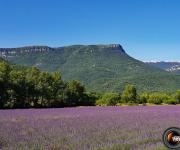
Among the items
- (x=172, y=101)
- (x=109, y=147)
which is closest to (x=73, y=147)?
(x=109, y=147)

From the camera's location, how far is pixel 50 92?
50.9m

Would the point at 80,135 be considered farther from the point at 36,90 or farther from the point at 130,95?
the point at 130,95

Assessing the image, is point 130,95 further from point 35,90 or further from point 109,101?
point 35,90

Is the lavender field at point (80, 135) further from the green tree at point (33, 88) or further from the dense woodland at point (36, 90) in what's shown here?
the green tree at point (33, 88)

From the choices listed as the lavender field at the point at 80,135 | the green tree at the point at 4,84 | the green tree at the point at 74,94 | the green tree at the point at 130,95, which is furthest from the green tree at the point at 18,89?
the lavender field at the point at 80,135

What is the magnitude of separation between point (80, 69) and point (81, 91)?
5525 inches

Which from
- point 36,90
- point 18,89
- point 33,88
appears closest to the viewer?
point 18,89

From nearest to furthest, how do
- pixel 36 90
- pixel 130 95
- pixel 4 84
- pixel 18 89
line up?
pixel 4 84 → pixel 18 89 → pixel 36 90 → pixel 130 95

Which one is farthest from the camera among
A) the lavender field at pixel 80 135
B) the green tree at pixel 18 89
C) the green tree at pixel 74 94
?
the green tree at pixel 74 94

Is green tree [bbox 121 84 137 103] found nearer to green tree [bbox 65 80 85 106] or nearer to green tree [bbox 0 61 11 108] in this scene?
green tree [bbox 65 80 85 106]

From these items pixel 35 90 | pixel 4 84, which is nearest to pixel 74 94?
pixel 35 90

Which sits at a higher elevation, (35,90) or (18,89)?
(18,89)

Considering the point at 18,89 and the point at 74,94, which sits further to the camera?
the point at 74,94

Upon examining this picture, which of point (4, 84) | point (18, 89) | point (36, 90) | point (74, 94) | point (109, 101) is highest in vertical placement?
point (4, 84)
